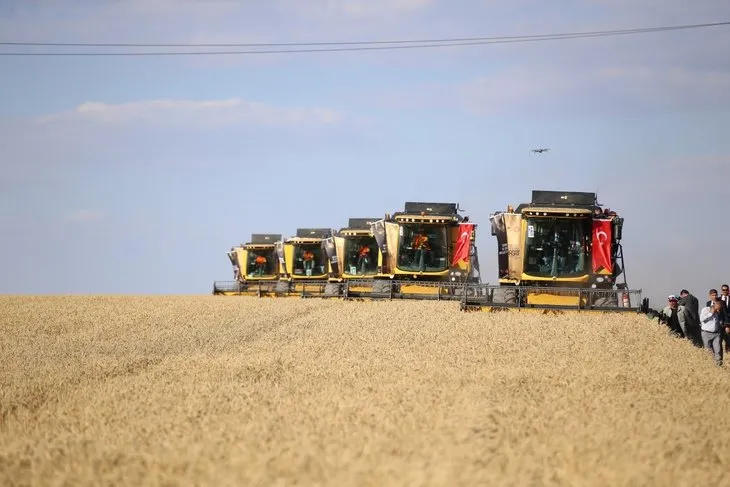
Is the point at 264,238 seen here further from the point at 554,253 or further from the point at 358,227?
the point at 554,253

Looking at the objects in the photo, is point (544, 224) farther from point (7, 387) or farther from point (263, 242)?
point (263, 242)

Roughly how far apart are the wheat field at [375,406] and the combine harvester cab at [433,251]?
8033 mm

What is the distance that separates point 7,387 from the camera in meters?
14.5

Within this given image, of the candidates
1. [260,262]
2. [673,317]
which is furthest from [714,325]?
[260,262]

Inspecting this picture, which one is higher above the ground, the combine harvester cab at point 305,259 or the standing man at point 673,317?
the combine harvester cab at point 305,259

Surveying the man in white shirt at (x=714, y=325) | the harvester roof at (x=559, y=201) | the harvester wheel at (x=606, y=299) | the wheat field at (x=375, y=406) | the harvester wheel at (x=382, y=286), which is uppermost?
the harvester roof at (x=559, y=201)

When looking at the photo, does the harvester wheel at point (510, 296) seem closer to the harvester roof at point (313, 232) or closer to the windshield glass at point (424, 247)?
the windshield glass at point (424, 247)

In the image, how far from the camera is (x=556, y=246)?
2675 centimetres

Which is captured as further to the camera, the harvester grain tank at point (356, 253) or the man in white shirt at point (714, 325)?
the harvester grain tank at point (356, 253)

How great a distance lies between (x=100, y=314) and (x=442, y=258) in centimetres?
999

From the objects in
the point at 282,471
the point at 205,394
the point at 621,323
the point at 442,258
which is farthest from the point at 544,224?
the point at 282,471

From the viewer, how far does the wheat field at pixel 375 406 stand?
781 cm

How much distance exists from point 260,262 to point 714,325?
29757mm

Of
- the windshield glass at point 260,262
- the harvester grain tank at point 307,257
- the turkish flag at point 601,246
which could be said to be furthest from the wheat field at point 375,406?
the windshield glass at point 260,262
